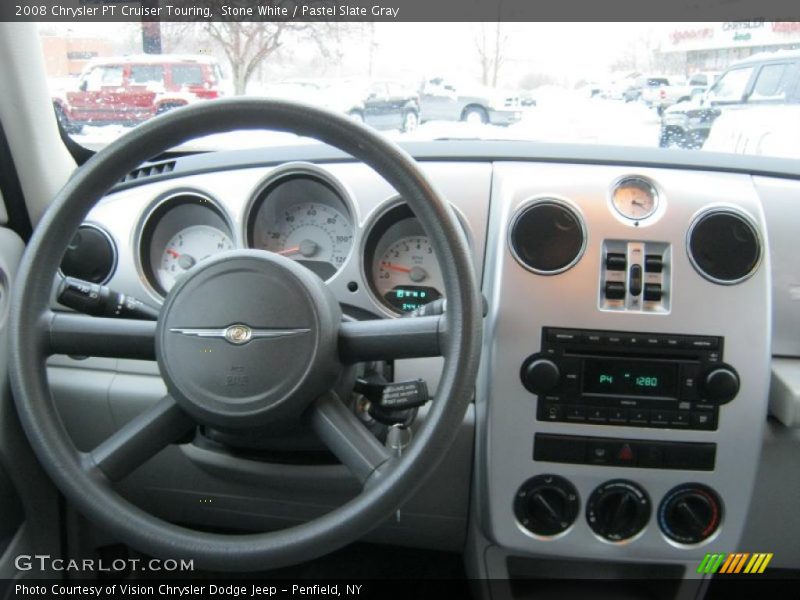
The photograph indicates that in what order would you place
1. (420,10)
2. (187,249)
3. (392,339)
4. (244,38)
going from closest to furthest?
(392,339) → (420,10) → (244,38) → (187,249)

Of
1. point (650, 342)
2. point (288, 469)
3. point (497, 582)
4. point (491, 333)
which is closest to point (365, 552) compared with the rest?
point (497, 582)

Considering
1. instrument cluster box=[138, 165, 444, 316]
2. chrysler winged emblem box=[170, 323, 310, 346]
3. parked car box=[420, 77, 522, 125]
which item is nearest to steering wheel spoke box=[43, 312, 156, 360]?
chrysler winged emblem box=[170, 323, 310, 346]

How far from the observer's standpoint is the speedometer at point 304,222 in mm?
1709

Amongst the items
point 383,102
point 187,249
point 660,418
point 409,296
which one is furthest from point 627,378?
point 187,249

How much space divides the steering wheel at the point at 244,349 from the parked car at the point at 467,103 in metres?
0.63

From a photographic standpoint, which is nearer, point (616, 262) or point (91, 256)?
point (616, 262)

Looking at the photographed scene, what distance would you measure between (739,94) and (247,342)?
1.38m

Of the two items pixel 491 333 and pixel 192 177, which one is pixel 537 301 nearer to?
pixel 491 333

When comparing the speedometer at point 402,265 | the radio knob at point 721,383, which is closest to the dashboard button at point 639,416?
the radio knob at point 721,383

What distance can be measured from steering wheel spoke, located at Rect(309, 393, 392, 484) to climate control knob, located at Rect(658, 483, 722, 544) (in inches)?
28.2

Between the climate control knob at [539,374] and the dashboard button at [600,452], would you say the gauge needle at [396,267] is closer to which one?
the climate control knob at [539,374]

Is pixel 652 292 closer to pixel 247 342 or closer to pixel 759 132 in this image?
pixel 759 132

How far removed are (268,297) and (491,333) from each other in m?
0.51

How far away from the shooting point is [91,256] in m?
1.79
